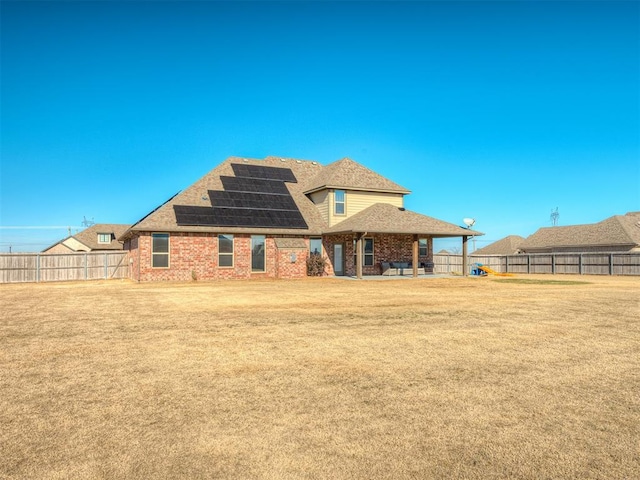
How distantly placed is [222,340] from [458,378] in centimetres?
427

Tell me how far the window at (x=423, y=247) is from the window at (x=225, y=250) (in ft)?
43.2

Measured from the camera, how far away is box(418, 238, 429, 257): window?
30797mm

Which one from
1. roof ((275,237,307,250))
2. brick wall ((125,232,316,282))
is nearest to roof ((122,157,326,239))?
roof ((275,237,307,250))

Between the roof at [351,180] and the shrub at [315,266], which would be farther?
the roof at [351,180]

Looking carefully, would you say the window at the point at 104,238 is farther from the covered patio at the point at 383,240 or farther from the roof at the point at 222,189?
the covered patio at the point at 383,240

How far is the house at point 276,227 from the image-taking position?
24750 mm

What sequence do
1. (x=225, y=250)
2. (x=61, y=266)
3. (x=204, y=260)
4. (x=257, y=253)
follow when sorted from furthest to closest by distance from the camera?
(x=61, y=266) < (x=257, y=253) < (x=225, y=250) < (x=204, y=260)

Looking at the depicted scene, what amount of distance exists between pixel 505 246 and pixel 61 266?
52.6 metres

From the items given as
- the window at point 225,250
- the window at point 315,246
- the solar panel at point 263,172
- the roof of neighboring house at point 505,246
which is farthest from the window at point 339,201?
the roof of neighboring house at point 505,246

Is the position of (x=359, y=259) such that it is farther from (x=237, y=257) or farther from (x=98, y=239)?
(x=98, y=239)

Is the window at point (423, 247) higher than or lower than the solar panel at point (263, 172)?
lower

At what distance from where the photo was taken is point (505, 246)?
59.7 meters

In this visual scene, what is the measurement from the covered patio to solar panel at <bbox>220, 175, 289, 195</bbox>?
536cm

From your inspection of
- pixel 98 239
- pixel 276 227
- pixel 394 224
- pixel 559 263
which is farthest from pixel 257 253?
pixel 98 239
